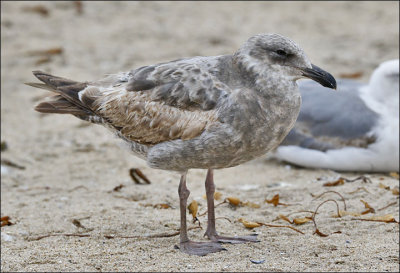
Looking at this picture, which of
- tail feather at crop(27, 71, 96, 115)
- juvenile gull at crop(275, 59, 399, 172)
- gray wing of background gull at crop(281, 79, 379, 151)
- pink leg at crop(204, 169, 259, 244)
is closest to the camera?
pink leg at crop(204, 169, 259, 244)

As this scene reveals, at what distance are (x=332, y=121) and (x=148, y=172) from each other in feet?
6.79

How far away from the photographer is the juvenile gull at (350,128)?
722cm

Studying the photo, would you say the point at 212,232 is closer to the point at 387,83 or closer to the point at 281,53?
the point at 281,53

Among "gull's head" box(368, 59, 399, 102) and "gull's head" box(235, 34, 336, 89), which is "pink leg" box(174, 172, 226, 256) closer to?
"gull's head" box(235, 34, 336, 89)

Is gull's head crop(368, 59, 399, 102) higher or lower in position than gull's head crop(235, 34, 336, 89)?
higher

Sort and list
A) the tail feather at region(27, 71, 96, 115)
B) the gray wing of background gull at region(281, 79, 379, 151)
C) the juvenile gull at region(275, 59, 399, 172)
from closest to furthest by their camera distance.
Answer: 1. the tail feather at region(27, 71, 96, 115)
2. the juvenile gull at region(275, 59, 399, 172)
3. the gray wing of background gull at region(281, 79, 379, 151)

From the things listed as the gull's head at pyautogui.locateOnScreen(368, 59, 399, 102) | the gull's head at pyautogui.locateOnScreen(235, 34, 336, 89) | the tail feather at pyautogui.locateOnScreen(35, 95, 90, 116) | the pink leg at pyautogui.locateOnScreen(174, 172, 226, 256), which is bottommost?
the pink leg at pyautogui.locateOnScreen(174, 172, 226, 256)

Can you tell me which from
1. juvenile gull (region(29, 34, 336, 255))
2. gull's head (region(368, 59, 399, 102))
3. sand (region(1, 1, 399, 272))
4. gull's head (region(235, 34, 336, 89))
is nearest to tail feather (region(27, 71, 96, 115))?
juvenile gull (region(29, 34, 336, 255))

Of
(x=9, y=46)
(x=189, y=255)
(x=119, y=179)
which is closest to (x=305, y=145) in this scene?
(x=119, y=179)

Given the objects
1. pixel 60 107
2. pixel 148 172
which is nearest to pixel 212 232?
pixel 60 107

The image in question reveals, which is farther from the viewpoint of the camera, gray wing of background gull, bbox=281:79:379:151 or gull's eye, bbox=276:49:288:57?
gray wing of background gull, bbox=281:79:379:151

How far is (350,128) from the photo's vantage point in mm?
7398

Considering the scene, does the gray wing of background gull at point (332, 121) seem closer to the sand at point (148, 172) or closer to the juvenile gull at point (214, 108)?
the sand at point (148, 172)

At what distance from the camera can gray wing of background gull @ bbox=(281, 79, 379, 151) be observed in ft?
24.2
